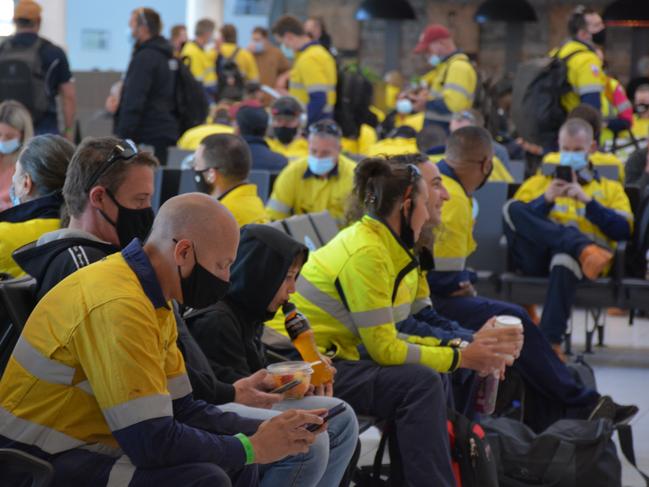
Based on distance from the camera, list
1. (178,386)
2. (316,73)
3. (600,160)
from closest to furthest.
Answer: (178,386)
(600,160)
(316,73)

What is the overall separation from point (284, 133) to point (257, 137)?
885 millimetres

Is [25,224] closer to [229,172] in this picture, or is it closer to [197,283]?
[197,283]

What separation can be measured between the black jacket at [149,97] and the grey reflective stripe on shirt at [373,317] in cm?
507

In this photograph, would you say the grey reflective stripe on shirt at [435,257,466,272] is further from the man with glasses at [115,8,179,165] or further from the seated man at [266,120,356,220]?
the man with glasses at [115,8,179,165]

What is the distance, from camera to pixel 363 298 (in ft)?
13.5

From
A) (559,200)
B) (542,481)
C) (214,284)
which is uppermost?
(214,284)

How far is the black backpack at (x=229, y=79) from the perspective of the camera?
13.0 m

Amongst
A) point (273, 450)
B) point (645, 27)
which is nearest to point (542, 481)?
point (273, 450)

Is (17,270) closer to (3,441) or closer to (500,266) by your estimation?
(3,441)

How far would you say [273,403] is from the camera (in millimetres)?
3447

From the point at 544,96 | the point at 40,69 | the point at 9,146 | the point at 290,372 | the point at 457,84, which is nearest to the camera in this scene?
the point at 290,372

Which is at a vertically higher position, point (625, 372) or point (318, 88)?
point (318, 88)

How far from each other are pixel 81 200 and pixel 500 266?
166 inches

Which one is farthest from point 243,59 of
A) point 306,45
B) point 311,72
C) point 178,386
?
point 178,386
